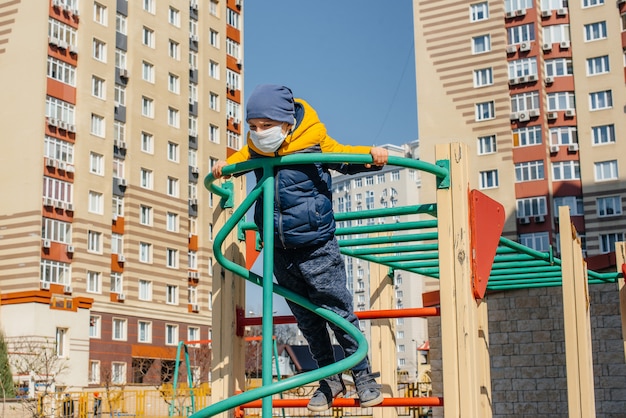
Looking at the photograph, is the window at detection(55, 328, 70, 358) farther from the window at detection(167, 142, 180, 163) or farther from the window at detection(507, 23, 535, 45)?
the window at detection(507, 23, 535, 45)

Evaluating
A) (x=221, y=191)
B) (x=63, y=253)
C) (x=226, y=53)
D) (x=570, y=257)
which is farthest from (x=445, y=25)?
(x=221, y=191)

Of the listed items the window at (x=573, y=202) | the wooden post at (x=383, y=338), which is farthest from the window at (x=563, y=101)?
the wooden post at (x=383, y=338)

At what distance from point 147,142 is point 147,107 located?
1793 mm

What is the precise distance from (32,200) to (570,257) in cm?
3210

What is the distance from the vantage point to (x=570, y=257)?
327 inches

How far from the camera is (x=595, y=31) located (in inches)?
1697

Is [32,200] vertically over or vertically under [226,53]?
under

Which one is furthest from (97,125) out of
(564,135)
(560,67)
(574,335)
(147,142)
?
(574,335)

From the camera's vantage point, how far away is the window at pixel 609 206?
1634 inches

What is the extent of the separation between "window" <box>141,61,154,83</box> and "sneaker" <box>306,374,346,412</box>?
4030cm

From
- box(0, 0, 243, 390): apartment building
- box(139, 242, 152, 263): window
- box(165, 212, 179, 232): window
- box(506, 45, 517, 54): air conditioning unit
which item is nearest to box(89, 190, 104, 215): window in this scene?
box(0, 0, 243, 390): apartment building

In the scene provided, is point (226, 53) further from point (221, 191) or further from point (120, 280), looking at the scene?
point (221, 191)

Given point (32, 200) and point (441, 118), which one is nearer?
point (32, 200)

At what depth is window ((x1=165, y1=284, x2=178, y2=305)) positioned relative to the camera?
43409 millimetres
